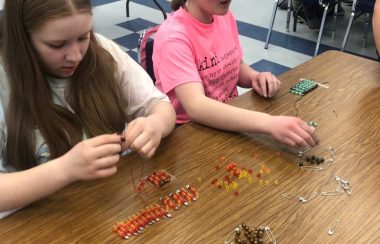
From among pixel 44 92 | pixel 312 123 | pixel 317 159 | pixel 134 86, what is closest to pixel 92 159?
pixel 44 92

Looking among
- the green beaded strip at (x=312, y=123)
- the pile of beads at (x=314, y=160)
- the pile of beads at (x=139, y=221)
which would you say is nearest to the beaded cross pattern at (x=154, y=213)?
the pile of beads at (x=139, y=221)

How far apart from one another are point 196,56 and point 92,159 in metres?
0.71

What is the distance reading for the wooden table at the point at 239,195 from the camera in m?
0.89

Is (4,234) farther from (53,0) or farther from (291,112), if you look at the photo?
(291,112)

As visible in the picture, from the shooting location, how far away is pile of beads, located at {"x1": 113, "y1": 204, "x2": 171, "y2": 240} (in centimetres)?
88

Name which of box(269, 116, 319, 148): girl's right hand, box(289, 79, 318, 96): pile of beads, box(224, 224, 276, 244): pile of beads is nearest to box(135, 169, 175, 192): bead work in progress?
box(224, 224, 276, 244): pile of beads

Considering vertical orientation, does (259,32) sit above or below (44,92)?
below

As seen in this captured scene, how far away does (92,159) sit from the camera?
2.97 ft

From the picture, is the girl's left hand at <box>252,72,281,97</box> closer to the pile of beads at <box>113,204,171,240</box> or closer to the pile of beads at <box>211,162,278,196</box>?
the pile of beads at <box>211,162,278,196</box>

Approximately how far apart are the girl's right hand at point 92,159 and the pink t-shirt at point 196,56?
53 centimetres

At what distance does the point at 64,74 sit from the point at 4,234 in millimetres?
457

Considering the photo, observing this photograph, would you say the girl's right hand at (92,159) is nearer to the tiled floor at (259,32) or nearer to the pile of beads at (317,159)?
the pile of beads at (317,159)

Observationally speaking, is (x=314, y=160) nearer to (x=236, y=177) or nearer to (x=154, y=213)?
(x=236, y=177)

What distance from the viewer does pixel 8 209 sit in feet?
3.10
